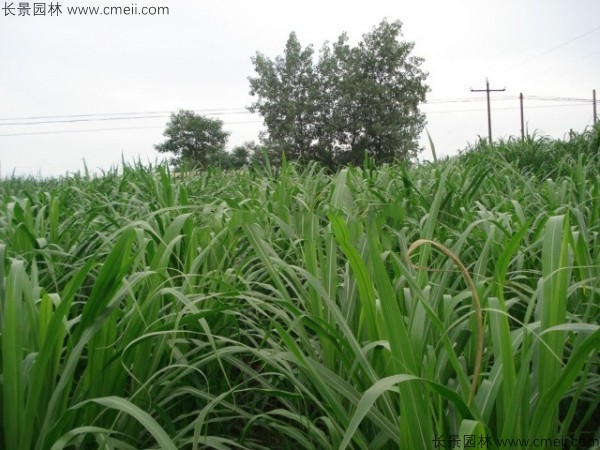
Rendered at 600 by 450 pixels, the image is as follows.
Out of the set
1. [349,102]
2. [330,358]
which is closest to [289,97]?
[349,102]

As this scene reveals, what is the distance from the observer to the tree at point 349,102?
3067 cm

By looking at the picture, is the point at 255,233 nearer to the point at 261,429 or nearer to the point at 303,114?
the point at 261,429

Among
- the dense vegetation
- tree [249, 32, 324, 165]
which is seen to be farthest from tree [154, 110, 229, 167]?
the dense vegetation

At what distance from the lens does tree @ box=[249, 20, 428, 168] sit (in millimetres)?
30672

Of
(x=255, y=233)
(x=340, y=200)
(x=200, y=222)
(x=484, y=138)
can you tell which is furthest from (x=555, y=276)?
(x=484, y=138)

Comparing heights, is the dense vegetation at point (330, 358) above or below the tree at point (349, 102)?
below

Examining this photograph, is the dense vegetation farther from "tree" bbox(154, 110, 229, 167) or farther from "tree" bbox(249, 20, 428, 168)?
"tree" bbox(154, 110, 229, 167)

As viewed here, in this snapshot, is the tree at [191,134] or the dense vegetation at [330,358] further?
the tree at [191,134]

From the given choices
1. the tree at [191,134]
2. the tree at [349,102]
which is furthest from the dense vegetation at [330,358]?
the tree at [191,134]

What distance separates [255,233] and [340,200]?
0.65 m

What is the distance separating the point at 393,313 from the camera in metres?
0.78

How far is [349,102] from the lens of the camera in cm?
3116

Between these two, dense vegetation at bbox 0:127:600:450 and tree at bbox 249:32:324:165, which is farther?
tree at bbox 249:32:324:165

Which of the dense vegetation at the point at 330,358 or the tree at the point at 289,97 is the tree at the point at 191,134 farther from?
the dense vegetation at the point at 330,358
